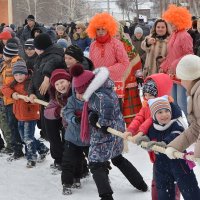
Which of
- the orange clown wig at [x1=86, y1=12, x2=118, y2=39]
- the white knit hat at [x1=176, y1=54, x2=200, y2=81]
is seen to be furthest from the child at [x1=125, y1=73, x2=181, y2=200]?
the orange clown wig at [x1=86, y1=12, x2=118, y2=39]

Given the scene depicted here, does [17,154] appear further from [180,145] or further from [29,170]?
[180,145]

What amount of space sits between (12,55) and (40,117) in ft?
3.15

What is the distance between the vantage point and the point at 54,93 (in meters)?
5.23

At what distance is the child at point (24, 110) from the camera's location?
5.92 metres

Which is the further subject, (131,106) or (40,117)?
(131,106)

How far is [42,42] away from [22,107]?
0.89 m

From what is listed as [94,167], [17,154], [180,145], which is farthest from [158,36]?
[180,145]

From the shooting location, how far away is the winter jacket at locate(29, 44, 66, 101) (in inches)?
214

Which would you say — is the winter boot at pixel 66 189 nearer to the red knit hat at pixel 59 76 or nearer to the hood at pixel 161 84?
the red knit hat at pixel 59 76

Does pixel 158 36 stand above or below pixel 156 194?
above

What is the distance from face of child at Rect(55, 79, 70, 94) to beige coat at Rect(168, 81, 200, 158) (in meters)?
1.80

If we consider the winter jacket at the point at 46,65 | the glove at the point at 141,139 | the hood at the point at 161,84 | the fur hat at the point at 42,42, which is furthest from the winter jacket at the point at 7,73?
the glove at the point at 141,139

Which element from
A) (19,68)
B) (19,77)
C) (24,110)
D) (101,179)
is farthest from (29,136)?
(101,179)

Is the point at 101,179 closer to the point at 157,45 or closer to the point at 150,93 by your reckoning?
the point at 150,93
